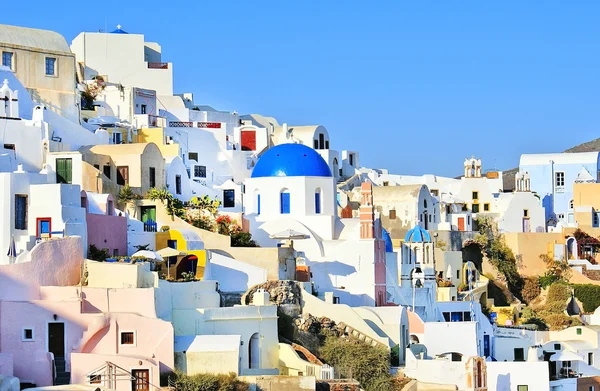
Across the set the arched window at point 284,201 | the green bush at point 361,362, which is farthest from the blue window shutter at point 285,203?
the green bush at point 361,362

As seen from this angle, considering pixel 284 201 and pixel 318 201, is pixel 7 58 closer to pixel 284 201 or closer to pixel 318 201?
pixel 284 201

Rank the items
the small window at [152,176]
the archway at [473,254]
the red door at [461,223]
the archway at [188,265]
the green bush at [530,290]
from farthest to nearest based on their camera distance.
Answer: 1. the red door at [461,223]
2. the archway at [473,254]
3. the green bush at [530,290]
4. the small window at [152,176]
5. the archway at [188,265]

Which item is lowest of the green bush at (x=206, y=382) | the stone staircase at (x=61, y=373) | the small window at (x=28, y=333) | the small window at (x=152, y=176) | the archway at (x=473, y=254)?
the green bush at (x=206, y=382)

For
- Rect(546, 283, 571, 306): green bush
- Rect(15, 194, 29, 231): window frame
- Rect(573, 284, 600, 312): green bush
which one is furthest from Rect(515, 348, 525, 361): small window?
Rect(15, 194, 29, 231): window frame

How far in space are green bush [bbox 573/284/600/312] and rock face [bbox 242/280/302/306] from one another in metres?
23.7

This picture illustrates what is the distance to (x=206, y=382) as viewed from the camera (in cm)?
3738

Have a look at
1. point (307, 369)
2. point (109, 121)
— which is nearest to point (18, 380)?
point (307, 369)

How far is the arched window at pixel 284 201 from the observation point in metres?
53.2

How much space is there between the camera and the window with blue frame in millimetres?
53219

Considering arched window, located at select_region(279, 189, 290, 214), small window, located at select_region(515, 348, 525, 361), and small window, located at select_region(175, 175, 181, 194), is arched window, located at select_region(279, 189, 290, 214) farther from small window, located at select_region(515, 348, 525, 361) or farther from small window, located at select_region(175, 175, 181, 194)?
small window, located at select_region(515, 348, 525, 361)

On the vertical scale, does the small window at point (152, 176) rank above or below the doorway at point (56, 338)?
above

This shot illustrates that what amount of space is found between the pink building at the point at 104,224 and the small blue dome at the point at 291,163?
9246 millimetres

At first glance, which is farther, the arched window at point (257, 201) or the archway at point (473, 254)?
the archway at point (473, 254)

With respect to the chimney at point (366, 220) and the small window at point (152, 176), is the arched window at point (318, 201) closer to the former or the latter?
the chimney at point (366, 220)
